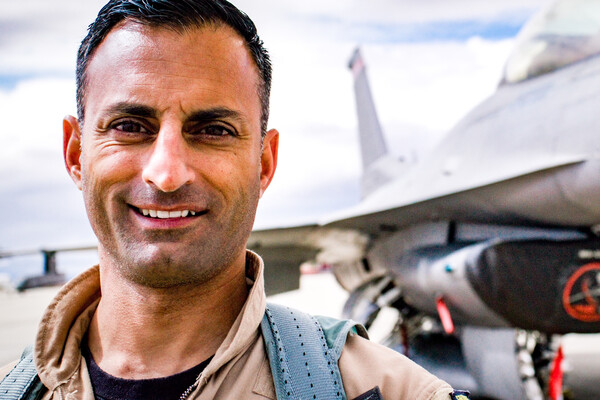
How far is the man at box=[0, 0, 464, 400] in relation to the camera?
43.6 inches

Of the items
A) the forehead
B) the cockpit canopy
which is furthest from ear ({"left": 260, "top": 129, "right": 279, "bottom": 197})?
the cockpit canopy

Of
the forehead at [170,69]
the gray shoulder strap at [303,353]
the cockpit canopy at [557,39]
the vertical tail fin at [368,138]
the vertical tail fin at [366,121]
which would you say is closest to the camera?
the gray shoulder strap at [303,353]

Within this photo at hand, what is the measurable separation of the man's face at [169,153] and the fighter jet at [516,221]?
122 inches

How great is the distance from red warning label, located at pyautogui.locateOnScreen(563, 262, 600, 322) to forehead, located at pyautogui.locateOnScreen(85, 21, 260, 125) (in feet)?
11.1

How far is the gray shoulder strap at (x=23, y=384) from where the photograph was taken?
1.15 meters

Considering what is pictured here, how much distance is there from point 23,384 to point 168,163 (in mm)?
647

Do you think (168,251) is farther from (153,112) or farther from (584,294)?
(584,294)

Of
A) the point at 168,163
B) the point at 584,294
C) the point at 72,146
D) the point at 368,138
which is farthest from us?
the point at 368,138

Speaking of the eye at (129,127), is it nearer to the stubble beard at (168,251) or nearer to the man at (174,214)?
the man at (174,214)

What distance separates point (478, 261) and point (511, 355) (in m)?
0.99

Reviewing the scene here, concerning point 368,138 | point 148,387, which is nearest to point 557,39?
point 148,387

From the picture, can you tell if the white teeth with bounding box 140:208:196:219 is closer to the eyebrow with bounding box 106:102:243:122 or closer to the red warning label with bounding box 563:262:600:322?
the eyebrow with bounding box 106:102:243:122

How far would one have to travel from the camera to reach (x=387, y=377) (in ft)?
3.64

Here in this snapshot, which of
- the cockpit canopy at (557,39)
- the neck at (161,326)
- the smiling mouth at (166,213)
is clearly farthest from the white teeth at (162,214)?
the cockpit canopy at (557,39)
